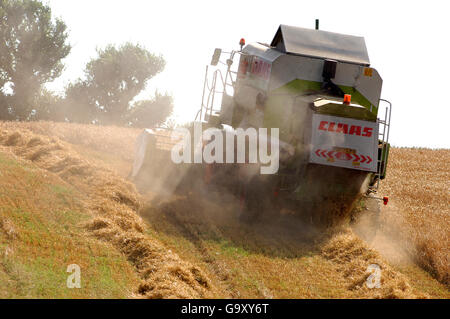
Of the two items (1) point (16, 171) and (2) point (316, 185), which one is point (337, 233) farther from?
(1) point (16, 171)

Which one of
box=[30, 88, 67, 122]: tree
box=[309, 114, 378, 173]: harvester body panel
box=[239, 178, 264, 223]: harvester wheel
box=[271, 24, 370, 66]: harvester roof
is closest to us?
box=[309, 114, 378, 173]: harvester body panel

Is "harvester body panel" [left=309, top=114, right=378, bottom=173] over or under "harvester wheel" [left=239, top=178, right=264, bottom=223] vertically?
over

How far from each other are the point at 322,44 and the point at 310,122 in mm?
2615

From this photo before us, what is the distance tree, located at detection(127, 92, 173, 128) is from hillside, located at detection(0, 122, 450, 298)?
29.5 m

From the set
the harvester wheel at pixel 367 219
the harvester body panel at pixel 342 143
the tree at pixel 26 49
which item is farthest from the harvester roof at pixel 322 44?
the tree at pixel 26 49

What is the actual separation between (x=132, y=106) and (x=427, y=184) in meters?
30.6

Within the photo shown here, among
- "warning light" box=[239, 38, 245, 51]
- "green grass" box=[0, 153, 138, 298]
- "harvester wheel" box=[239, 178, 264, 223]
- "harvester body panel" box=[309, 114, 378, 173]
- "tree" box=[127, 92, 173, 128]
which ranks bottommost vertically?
"green grass" box=[0, 153, 138, 298]

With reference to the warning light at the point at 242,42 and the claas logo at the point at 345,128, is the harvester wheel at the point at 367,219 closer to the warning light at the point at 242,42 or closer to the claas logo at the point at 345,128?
the claas logo at the point at 345,128

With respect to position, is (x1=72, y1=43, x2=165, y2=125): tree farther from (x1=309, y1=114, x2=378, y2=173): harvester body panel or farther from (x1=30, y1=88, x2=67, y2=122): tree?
(x1=309, y1=114, x2=378, y2=173): harvester body panel

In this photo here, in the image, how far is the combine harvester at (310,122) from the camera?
33.2 feet

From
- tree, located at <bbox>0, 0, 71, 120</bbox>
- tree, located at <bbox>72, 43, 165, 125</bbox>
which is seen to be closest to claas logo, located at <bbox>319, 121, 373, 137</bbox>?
tree, located at <bbox>0, 0, 71, 120</bbox>

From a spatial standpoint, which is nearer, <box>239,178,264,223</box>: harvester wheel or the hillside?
the hillside

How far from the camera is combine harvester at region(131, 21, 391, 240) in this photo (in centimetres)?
1013

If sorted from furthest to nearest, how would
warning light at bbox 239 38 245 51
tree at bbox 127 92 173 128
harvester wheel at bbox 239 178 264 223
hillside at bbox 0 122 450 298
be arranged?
tree at bbox 127 92 173 128
warning light at bbox 239 38 245 51
harvester wheel at bbox 239 178 264 223
hillside at bbox 0 122 450 298
